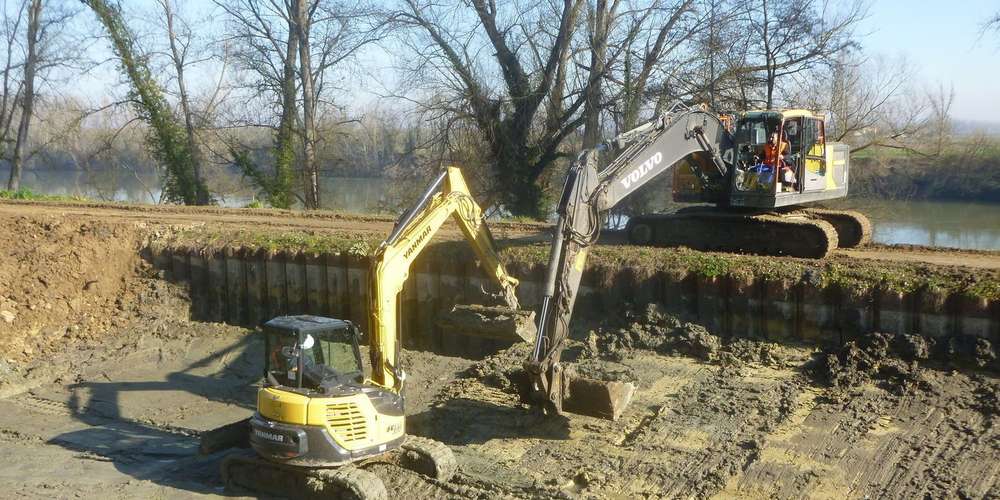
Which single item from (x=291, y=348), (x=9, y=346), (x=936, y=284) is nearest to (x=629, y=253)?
(x=936, y=284)

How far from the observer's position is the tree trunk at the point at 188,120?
31297 mm

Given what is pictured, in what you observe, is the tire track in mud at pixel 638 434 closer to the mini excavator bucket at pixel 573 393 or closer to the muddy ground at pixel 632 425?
the muddy ground at pixel 632 425

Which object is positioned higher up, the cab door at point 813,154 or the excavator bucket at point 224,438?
the cab door at point 813,154

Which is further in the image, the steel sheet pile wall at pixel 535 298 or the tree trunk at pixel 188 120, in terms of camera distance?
the tree trunk at pixel 188 120

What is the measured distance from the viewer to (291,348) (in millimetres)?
8047

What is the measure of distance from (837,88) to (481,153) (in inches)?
428

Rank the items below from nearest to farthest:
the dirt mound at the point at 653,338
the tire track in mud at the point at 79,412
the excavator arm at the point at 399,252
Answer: the excavator arm at the point at 399,252 < the tire track in mud at the point at 79,412 < the dirt mound at the point at 653,338

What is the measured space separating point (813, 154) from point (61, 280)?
45.0 ft

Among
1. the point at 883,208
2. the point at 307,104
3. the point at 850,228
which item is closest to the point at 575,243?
the point at 850,228

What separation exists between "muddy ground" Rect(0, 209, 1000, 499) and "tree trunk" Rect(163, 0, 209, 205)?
1655cm

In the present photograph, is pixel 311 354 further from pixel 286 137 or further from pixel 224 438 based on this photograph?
pixel 286 137

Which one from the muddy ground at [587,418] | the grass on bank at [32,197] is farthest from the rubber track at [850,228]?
the grass on bank at [32,197]

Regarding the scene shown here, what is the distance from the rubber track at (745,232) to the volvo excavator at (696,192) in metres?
0.02

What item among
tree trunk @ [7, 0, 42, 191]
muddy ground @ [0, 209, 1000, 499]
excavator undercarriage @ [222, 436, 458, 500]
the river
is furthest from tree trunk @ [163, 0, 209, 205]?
excavator undercarriage @ [222, 436, 458, 500]
